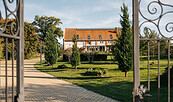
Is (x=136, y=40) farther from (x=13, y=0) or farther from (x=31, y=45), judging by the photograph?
(x=31, y=45)

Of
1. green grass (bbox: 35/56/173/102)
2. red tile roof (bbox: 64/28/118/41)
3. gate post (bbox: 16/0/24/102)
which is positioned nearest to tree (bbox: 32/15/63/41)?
red tile roof (bbox: 64/28/118/41)

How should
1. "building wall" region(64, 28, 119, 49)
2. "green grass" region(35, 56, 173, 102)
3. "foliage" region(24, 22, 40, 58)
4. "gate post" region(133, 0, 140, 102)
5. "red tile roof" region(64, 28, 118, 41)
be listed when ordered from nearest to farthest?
"gate post" region(133, 0, 140, 102), "green grass" region(35, 56, 173, 102), "foliage" region(24, 22, 40, 58), "building wall" region(64, 28, 119, 49), "red tile roof" region(64, 28, 118, 41)

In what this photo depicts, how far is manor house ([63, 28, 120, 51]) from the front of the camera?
45094 mm

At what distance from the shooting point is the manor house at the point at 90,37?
45094 millimetres

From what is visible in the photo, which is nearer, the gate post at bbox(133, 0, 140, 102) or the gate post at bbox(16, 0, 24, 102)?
the gate post at bbox(16, 0, 24, 102)

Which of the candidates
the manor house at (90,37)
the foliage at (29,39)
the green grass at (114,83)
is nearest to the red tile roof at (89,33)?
the manor house at (90,37)

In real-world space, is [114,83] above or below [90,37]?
below

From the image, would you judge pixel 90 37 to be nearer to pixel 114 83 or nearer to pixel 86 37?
pixel 86 37

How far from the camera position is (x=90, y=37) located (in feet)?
151

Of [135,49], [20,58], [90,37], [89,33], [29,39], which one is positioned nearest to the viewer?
[20,58]

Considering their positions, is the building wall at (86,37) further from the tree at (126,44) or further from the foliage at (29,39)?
the tree at (126,44)

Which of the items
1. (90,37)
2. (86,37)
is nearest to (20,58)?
(86,37)

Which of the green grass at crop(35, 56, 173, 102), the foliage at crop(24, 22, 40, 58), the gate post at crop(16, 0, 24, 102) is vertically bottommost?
the green grass at crop(35, 56, 173, 102)

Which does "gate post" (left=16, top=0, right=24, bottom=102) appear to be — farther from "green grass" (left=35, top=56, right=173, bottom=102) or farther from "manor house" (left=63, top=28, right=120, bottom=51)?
"manor house" (left=63, top=28, right=120, bottom=51)
